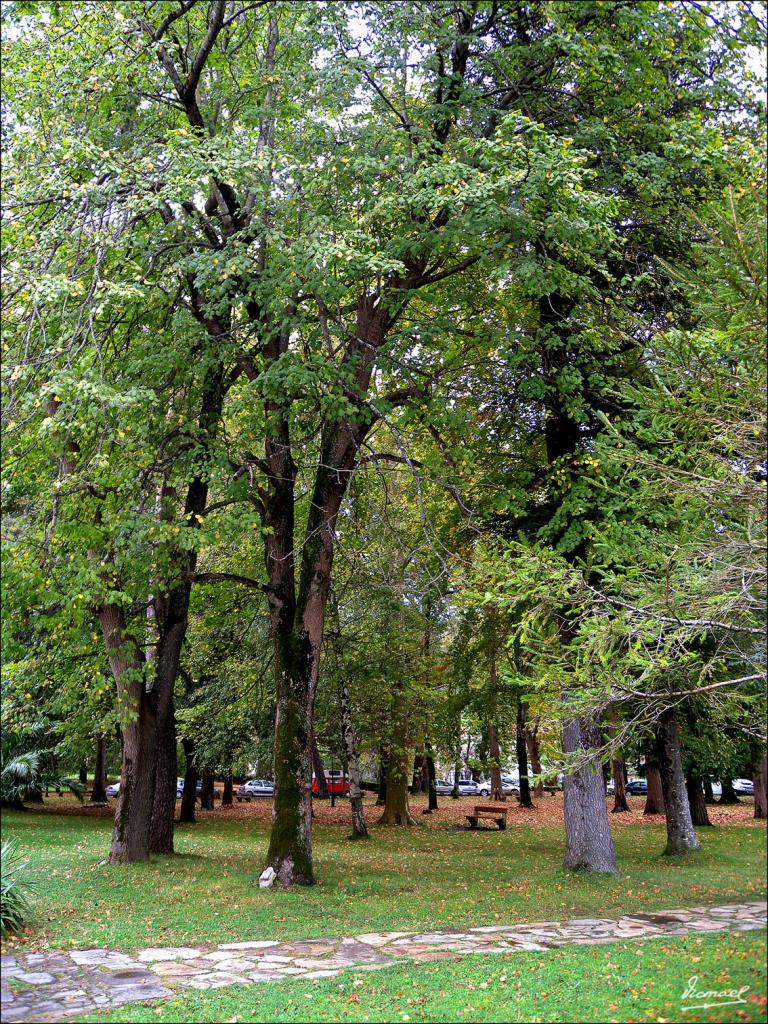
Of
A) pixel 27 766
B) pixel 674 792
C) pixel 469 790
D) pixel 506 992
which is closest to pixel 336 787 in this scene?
pixel 469 790

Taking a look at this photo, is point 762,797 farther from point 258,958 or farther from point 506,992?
point 258,958

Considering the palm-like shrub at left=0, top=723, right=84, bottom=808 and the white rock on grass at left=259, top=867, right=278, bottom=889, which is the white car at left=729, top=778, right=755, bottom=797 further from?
the palm-like shrub at left=0, top=723, right=84, bottom=808

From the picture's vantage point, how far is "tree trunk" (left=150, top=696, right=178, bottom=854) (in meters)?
14.5

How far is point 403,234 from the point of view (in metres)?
10.2

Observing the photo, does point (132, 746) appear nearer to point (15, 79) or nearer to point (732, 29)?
point (15, 79)

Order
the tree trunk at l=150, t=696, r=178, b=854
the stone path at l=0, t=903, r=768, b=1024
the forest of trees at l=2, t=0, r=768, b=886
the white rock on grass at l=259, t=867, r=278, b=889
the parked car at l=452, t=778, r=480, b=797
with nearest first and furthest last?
1. the stone path at l=0, t=903, r=768, b=1024
2. the forest of trees at l=2, t=0, r=768, b=886
3. the white rock on grass at l=259, t=867, r=278, b=889
4. the tree trunk at l=150, t=696, r=178, b=854
5. the parked car at l=452, t=778, r=480, b=797

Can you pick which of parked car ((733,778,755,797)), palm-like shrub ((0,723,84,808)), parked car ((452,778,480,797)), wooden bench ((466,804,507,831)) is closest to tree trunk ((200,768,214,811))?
palm-like shrub ((0,723,84,808))

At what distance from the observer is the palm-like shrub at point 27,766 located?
21230mm

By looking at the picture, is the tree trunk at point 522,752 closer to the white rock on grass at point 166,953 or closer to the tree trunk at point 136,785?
the tree trunk at point 136,785

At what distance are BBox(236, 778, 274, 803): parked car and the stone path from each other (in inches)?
1408

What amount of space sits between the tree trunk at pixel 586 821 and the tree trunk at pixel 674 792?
2.38m

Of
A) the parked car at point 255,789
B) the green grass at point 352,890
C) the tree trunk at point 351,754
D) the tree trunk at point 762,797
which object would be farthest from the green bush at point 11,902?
the parked car at point 255,789

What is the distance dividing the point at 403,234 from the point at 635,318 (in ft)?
9.89

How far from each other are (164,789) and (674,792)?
923 centimetres
